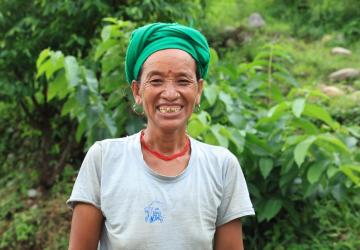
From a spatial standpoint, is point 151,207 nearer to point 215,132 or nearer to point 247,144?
point 215,132

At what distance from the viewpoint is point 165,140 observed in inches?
64.2

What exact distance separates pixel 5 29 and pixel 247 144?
94.2 inches

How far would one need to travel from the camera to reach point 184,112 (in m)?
1.57

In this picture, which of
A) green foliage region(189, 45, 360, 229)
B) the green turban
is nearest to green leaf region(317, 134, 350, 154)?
green foliage region(189, 45, 360, 229)

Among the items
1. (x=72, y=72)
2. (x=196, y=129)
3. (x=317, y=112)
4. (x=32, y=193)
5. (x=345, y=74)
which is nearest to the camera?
(x=196, y=129)

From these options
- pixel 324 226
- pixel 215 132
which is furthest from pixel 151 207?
pixel 324 226

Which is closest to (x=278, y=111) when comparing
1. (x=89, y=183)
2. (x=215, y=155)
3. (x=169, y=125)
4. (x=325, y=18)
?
(x=215, y=155)

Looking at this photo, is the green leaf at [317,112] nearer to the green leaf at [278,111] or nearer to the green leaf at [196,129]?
the green leaf at [278,111]

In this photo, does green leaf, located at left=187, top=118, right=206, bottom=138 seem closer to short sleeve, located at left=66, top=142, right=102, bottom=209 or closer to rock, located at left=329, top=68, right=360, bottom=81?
short sleeve, located at left=66, top=142, right=102, bottom=209

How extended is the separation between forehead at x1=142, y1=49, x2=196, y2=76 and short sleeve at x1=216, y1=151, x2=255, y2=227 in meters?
0.30

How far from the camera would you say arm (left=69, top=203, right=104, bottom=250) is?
1.54 m

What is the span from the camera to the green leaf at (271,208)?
11.0 feet

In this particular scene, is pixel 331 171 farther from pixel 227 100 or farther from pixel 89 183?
pixel 89 183

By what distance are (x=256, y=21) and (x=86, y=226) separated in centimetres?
608
